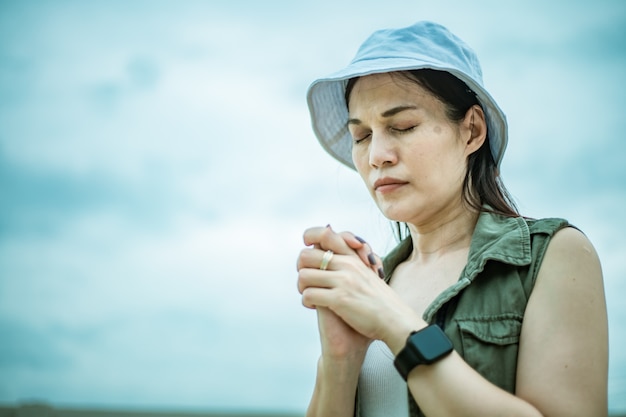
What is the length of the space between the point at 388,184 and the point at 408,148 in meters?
0.16

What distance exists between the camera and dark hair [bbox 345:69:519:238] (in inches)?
92.3

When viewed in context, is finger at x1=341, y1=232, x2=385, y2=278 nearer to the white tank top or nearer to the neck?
the white tank top

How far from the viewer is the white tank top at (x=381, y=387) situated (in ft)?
6.89

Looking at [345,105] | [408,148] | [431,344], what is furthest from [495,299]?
[345,105]

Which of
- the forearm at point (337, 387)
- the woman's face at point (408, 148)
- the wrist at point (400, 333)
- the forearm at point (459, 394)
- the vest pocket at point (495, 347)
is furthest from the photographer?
the woman's face at point (408, 148)

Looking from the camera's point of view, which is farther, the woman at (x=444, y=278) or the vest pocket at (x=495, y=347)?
the vest pocket at (x=495, y=347)

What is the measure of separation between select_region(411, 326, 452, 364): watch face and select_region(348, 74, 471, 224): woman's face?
2.18ft

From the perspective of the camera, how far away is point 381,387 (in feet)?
7.13

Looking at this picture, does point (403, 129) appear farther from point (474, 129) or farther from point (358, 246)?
point (358, 246)

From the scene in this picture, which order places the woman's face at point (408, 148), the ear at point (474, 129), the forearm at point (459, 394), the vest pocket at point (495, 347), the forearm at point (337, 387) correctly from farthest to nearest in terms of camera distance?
the ear at point (474, 129), the woman's face at point (408, 148), the forearm at point (337, 387), the vest pocket at point (495, 347), the forearm at point (459, 394)

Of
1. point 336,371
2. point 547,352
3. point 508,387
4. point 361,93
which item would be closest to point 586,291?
point 547,352

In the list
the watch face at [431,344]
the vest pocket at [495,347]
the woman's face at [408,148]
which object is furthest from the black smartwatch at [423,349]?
the woman's face at [408,148]

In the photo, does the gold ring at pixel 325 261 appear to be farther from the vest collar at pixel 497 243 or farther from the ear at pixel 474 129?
the ear at pixel 474 129

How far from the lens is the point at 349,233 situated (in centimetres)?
212
